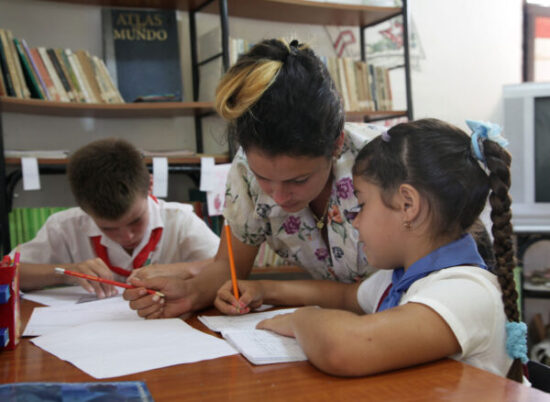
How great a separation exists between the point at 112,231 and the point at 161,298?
1.79ft

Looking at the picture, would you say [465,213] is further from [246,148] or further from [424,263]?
[246,148]

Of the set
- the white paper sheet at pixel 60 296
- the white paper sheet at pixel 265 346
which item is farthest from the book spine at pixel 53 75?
the white paper sheet at pixel 265 346

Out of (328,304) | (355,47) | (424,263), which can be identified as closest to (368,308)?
(328,304)

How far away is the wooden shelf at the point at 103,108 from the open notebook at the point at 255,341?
159 cm

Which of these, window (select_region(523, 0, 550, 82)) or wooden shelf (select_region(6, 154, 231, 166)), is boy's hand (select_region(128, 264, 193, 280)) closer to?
wooden shelf (select_region(6, 154, 231, 166))

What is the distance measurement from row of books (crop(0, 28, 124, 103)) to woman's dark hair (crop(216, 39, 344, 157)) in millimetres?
1518

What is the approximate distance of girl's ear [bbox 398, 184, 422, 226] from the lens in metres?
0.89

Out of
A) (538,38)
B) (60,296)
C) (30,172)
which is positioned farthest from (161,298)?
(538,38)

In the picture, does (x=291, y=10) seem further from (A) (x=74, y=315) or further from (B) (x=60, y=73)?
(A) (x=74, y=315)

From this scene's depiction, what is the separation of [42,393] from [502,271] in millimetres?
641

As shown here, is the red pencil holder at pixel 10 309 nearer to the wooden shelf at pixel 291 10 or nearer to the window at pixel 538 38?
the wooden shelf at pixel 291 10

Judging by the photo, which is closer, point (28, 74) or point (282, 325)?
point (282, 325)

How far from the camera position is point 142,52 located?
262 centimetres

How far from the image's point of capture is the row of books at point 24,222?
89.7 inches
